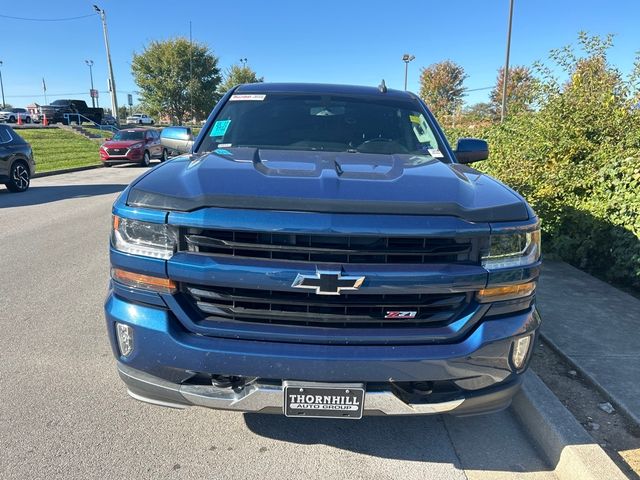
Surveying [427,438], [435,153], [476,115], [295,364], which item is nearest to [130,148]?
[476,115]

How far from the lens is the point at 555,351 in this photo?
143 inches

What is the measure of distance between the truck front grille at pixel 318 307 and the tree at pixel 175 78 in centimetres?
4315

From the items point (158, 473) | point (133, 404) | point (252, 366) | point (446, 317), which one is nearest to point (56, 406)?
point (133, 404)

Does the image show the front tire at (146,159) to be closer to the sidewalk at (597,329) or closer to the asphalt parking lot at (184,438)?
the asphalt parking lot at (184,438)

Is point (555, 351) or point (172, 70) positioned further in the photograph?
point (172, 70)

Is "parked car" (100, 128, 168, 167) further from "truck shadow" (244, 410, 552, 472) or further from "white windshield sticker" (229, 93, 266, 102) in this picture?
"truck shadow" (244, 410, 552, 472)

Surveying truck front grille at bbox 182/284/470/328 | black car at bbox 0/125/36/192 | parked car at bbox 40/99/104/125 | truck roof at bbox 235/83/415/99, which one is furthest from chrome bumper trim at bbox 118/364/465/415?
parked car at bbox 40/99/104/125

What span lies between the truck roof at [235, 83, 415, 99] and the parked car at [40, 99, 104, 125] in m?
39.2

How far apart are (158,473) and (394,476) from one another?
1.17 m

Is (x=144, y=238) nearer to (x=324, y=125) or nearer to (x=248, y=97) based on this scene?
(x=324, y=125)

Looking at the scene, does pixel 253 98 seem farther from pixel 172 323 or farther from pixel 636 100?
pixel 636 100

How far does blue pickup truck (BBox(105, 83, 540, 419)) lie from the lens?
6.89 feet

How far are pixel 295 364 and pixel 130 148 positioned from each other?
795 inches

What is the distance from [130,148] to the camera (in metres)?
20.3
